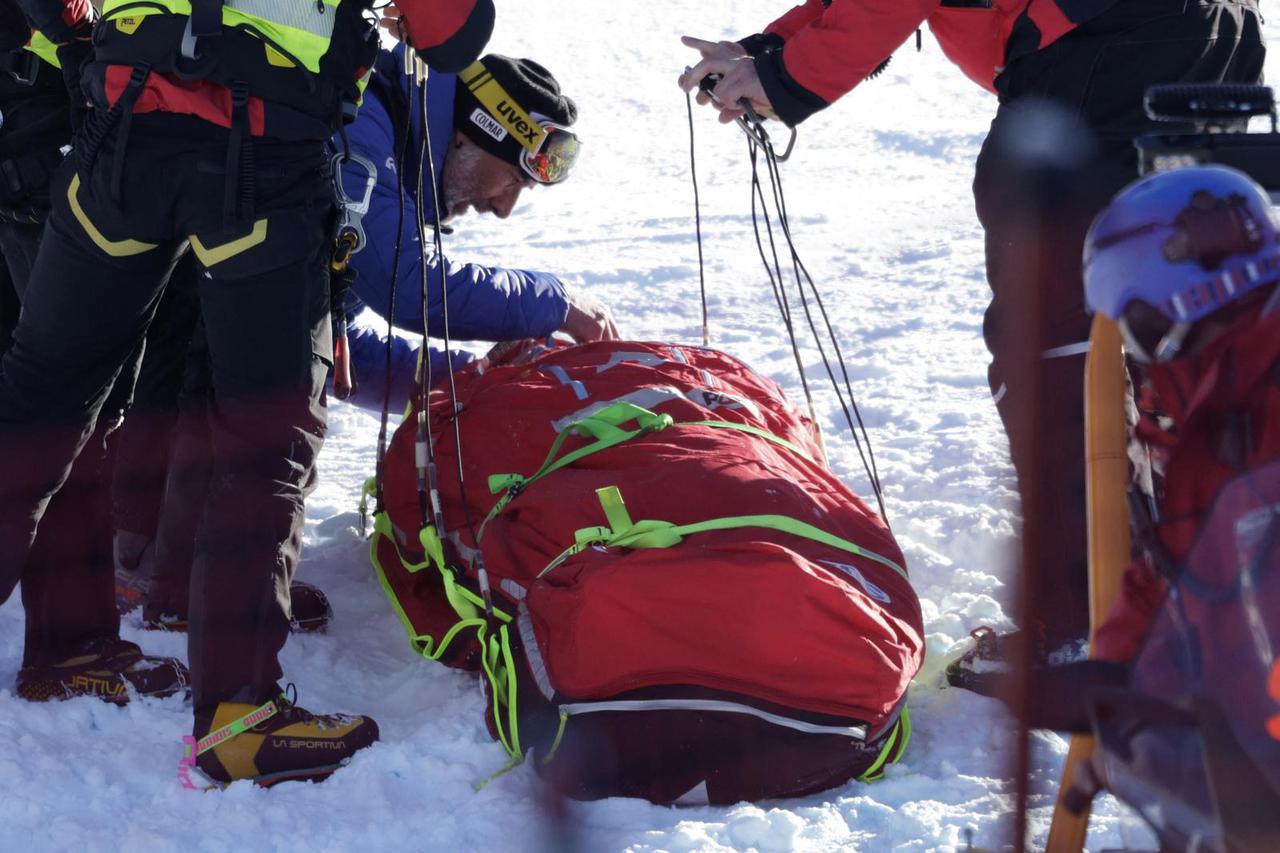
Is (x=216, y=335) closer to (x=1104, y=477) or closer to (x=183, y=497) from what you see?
(x=183, y=497)

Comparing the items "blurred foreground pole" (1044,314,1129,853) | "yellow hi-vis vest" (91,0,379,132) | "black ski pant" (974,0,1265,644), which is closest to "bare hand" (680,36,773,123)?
"black ski pant" (974,0,1265,644)

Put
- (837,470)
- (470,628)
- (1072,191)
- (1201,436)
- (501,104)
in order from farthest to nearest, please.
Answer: (837,470), (501,104), (470,628), (1072,191), (1201,436)

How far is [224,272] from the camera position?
215 centimetres

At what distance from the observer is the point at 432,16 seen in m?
2.21

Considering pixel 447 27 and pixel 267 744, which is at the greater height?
pixel 447 27

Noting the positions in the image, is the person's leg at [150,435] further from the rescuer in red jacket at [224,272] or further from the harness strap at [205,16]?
the harness strap at [205,16]

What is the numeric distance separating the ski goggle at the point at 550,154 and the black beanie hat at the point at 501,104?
0.02m

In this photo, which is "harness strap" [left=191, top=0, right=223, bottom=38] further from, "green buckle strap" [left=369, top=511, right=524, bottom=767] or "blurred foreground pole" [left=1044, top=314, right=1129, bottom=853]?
"blurred foreground pole" [left=1044, top=314, right=1129, bottom=853]

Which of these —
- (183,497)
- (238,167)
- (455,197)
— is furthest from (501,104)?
(238,167)

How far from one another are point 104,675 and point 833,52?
71.5 inches

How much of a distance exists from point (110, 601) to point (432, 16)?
1285 millimetres

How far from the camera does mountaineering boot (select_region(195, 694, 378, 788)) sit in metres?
2.24

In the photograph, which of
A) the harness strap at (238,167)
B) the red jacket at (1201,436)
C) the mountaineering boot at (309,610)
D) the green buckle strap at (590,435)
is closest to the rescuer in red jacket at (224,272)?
the harness strap at (238,167)

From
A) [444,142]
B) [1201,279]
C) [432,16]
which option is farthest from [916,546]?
[1201,279]
